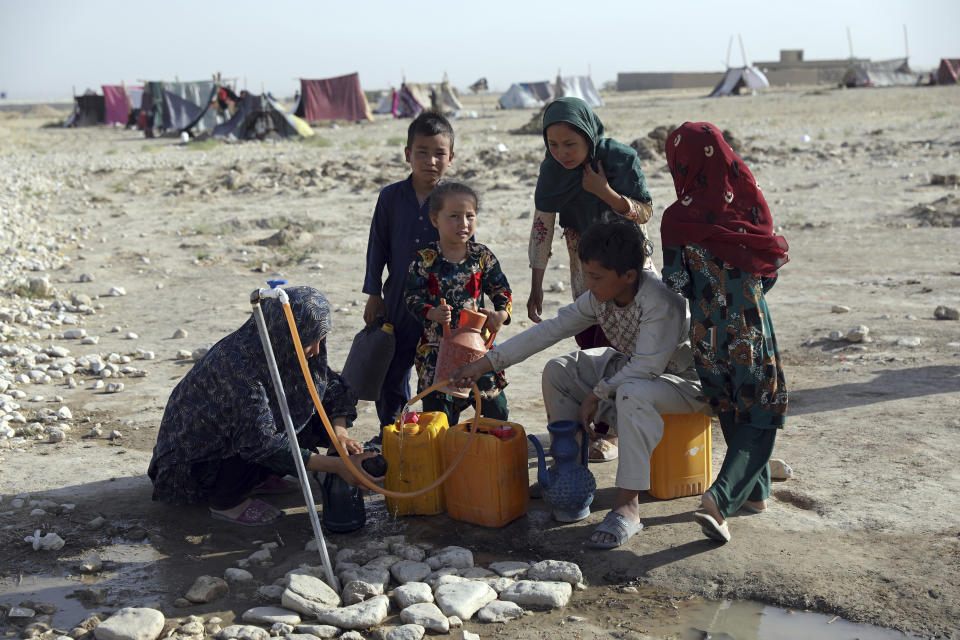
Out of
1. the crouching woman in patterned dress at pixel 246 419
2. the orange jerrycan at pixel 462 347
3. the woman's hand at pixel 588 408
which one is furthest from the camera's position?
the orange jerrycan at pixel 462 347

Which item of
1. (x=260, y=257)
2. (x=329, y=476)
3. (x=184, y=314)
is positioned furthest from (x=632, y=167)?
(x=260, y=257)

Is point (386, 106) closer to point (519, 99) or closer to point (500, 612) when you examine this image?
point (519, 99)

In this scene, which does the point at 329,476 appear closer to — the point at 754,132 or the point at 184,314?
the point at 184,314

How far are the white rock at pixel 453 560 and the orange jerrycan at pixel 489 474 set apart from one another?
0.93 ft

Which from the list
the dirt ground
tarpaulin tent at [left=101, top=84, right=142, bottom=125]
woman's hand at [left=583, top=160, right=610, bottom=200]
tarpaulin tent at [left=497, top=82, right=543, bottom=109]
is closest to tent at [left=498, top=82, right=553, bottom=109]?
tarpaulin tent at [left=497, top=82, right=543, bottom=109]

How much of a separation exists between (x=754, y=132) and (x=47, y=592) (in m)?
20.5

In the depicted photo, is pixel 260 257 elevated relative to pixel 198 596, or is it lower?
elevated

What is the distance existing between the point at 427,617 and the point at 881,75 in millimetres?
51888

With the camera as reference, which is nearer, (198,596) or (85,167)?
(198,596)

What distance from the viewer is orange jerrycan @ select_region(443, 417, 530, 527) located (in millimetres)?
3422

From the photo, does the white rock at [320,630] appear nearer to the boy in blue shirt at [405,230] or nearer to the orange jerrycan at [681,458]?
the orange jerrycan at [681,458]

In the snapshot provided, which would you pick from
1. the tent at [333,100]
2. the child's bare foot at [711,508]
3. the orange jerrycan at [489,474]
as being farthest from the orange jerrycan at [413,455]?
the tent at [333,100]

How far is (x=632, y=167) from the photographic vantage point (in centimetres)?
383

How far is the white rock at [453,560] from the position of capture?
318 cm
